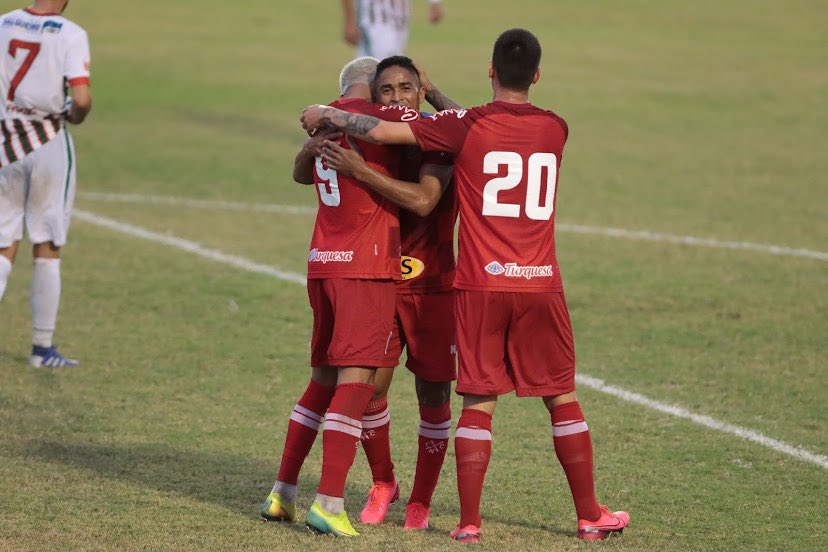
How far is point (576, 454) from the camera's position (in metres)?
5.96

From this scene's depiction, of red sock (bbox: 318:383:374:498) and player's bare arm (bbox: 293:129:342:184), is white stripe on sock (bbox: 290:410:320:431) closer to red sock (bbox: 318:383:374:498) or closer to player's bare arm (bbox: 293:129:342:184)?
red sock (bbox: 318:383:374:498)

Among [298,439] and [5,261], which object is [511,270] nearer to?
[298,439]

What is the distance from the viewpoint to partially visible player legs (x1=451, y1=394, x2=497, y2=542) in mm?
5859

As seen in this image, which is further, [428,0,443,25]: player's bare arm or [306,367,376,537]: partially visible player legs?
[428,0,443,25]: player's bare arm

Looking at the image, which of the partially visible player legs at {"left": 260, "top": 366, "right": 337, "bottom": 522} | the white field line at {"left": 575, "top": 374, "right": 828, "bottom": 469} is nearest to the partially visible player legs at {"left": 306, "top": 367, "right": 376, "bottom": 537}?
the partially visible player legs at {"left": 260, "top": 366, "right": 337, "bottom": 522}

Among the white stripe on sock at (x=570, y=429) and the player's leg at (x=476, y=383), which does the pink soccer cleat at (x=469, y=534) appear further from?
the white stripe on sock at (x=570, y=429)

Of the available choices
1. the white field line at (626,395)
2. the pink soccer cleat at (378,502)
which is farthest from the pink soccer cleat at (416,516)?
the white field line at (626,395)

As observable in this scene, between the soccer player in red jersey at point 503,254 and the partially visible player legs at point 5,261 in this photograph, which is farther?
the partially visible player legs at point 5,261

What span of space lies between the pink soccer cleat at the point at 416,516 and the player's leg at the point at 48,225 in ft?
12.0

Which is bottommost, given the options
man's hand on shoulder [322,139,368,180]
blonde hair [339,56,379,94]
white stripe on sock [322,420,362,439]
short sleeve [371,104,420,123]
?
white stripe on sock [322,420,362,439]

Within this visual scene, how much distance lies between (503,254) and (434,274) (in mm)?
514

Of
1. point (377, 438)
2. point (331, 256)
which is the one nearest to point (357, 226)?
point (331, 256)

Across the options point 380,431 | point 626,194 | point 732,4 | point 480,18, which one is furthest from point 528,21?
point 380,431

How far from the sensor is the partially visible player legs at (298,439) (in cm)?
618
